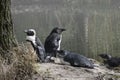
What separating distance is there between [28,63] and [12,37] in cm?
81

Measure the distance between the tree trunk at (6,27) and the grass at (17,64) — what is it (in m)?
0.19

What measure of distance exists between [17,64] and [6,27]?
0.94 m

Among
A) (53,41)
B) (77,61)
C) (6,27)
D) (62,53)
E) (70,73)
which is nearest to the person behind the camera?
(6,27)

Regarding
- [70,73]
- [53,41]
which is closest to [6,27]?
[70,73]

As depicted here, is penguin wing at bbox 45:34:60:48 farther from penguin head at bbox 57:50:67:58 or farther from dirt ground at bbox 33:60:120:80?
dirt ground at bbox 33:60:120:80

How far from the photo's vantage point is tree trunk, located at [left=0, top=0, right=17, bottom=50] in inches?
385

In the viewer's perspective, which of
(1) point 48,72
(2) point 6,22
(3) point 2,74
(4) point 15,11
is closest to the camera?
(3) point 2,74

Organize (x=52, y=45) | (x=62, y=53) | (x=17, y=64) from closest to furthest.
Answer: (x=17, y=64) < (x=62, y=53) < (x=52, y=45)

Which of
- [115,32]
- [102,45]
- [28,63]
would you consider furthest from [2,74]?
[115,32]

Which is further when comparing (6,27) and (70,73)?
(70,73)

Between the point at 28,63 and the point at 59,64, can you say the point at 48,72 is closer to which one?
the point at 28,63

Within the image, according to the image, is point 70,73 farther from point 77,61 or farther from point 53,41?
point 53,41

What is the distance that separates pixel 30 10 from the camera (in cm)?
5756

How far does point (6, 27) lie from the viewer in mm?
9906
